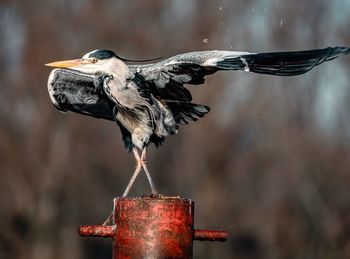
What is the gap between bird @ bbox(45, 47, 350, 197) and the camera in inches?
343

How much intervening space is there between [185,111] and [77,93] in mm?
958

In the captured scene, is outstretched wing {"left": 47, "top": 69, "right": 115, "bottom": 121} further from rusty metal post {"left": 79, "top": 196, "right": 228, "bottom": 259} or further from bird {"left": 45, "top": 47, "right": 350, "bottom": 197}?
rusty metal post {"left": 79, "top": 196, "right": 228, "bottom": 259}

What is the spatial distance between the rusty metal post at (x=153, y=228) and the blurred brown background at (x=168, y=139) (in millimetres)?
19264

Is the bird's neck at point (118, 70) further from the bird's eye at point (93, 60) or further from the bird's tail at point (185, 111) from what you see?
the bird's tail at point (185, 111)

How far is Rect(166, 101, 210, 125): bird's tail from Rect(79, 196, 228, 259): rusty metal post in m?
1.49

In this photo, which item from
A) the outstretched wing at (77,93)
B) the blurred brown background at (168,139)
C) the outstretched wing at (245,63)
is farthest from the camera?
the blurred brown background at (168,139)

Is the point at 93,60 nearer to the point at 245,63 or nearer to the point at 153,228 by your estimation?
the point at 245,63

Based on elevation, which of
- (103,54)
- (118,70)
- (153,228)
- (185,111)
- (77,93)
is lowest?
(153,228)

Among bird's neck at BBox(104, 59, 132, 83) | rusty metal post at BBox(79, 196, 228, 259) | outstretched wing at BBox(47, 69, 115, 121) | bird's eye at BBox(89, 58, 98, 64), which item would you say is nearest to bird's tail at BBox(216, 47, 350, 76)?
bird's neck at BBox(104, 59, 132, 83)

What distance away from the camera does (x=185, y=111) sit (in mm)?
9336

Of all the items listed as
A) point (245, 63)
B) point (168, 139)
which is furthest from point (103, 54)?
point (168, 139)

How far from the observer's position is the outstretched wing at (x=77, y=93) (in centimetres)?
973

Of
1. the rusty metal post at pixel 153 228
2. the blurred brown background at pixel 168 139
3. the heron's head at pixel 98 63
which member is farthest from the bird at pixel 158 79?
the blurred brown background at pixel 168 139

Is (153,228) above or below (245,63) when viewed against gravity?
below
